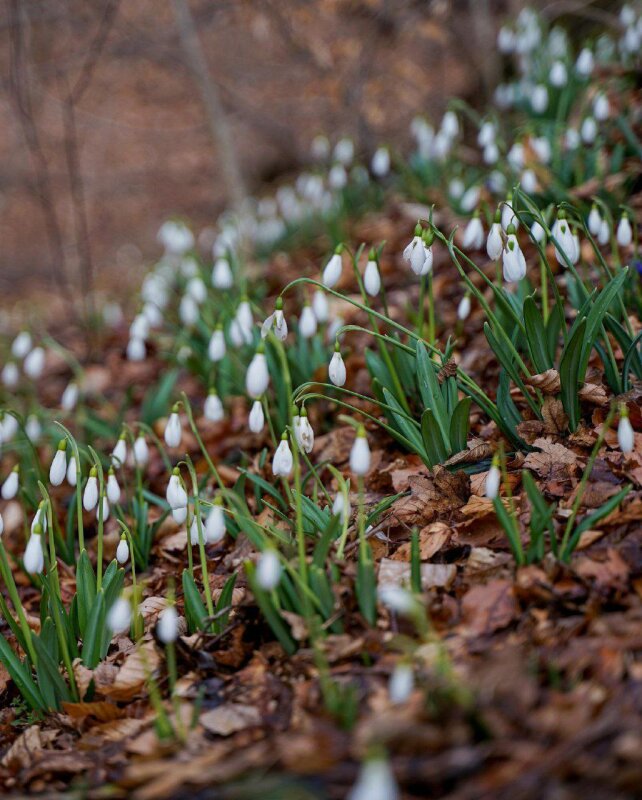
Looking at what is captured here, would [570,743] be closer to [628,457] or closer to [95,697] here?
[628,457]

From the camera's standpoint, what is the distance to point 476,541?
6.60 ft

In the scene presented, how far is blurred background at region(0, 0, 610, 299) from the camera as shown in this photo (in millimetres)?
5875

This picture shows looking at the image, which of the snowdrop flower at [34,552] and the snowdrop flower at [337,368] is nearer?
the snowdrop flower at [34,552]

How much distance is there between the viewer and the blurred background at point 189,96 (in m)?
5.88

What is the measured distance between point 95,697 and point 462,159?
4.48 meters

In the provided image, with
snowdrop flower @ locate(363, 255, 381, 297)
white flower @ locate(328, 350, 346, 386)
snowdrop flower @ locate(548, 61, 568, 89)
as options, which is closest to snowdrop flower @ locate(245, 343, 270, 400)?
white flower @ locate(328, 350, 346, 386)

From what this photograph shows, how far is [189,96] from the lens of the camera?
8.56 metres

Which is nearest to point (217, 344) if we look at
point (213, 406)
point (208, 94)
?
point (213, 406)

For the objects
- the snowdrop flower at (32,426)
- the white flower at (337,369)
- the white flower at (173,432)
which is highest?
the snowdrop flower at (32,426)

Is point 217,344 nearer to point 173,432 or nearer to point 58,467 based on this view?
point 173,432

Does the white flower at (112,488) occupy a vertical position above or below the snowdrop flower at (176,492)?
above

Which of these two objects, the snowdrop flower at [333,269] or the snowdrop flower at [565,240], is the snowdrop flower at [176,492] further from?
the snowdrop flower at [565,240]

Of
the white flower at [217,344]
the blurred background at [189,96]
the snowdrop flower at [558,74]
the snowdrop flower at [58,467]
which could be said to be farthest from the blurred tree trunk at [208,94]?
the snowdrop flower at [58,467]

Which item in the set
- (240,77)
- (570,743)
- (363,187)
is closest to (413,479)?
(570,743)
